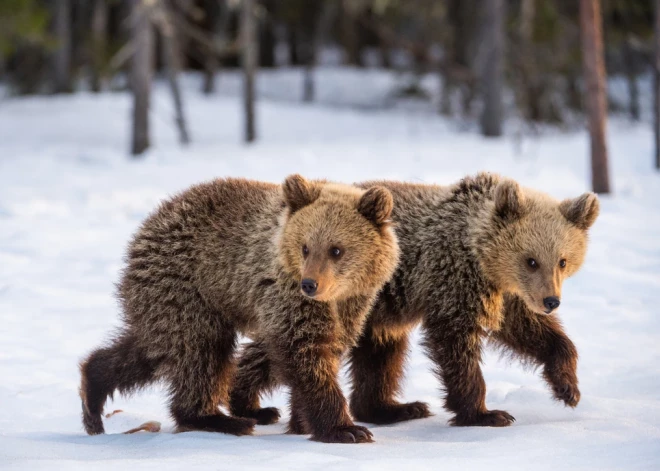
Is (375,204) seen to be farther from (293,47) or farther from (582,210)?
(293,47)

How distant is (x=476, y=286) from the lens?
5203 mm

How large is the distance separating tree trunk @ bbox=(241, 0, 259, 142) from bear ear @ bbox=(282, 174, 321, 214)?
1604 centimetres

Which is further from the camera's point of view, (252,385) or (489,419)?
(252,385)

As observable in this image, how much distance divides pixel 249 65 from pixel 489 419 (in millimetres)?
16477

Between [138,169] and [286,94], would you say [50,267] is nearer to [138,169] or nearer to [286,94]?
[138,169]

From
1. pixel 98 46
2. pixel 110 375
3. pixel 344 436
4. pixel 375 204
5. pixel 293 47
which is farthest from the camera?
pixel 293 47

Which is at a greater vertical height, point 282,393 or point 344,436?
point 344,436

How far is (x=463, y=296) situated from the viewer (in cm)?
520

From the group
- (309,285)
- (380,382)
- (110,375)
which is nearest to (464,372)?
(380,382)

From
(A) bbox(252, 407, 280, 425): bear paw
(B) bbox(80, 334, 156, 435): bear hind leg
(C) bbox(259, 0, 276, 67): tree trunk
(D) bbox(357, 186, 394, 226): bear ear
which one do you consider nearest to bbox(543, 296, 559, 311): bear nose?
(D) bbox(357, 186, 394, 226): bear ear

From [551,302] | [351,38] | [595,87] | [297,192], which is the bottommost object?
[551,302]

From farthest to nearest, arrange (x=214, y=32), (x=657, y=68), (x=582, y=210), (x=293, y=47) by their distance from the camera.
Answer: (x=293, y=47) → (x=214, y=32) → (x=657, y=68) → (x=582, y=210)

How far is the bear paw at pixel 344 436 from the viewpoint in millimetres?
4672

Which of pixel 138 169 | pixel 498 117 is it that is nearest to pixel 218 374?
pixel 138 169
